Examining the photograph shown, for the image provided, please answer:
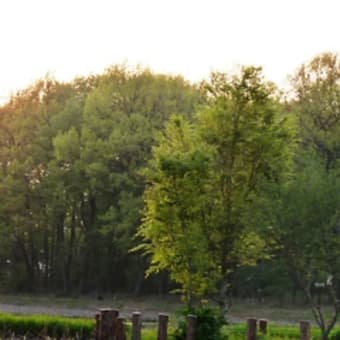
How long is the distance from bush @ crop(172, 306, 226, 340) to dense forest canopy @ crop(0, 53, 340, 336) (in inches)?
113

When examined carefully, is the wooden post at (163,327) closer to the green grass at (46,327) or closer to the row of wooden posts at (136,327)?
the row of wooden posts at (136,327)

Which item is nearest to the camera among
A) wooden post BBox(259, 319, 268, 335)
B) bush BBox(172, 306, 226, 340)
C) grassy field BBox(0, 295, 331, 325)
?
bush BBox(172, 306, 226, 340)

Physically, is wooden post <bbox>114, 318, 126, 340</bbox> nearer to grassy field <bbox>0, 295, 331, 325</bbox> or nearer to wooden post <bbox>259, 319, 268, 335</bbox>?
wooden post <bbox>259, 319, 268, 335</bbox>

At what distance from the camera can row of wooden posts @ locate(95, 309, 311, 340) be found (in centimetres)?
1093

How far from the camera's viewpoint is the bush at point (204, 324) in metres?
13.8

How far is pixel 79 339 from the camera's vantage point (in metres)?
16.3

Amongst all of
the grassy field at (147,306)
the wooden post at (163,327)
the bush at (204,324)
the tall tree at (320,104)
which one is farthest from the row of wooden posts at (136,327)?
the tall tree at (320,104)

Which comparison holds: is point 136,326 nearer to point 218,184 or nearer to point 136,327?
point 136,327

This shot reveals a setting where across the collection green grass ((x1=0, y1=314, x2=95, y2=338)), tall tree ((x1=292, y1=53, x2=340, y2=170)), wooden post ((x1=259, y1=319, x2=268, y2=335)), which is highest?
tall tree ((x1=292, y1=53, x2=340, y2=170))

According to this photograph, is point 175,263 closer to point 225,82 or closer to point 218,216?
point 218,216

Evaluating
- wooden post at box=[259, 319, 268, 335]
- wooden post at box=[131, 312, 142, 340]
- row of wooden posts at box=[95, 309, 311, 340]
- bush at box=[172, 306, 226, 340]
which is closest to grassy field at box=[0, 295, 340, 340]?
wooden post at box=[259, 319, 268, 335]

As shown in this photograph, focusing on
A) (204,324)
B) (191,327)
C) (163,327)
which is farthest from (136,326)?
(204,324)

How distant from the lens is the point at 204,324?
13898 millimetres

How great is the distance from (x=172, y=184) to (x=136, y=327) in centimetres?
450
